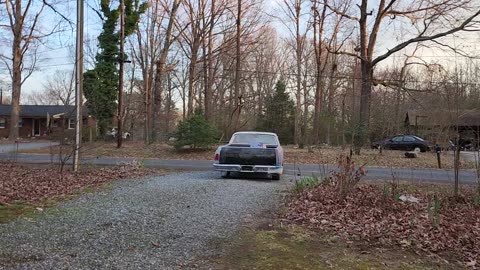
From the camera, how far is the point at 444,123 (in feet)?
72.0

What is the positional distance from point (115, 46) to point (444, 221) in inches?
1263

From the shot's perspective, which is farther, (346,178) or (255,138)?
(255,138)

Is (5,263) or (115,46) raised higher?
(115,46)

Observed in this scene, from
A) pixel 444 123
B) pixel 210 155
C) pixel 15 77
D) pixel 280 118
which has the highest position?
pixel 15 77

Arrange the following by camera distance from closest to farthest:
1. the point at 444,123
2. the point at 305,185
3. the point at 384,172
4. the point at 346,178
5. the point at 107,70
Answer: the point at 346,178 → the point at 305,185 → the point at 384,172 → the point at 444,123 → the point at 107,70

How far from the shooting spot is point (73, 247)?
527 centimetres

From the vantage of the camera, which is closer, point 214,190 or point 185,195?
point 185,195

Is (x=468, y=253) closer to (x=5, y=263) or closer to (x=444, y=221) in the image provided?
(x=444, y=221)

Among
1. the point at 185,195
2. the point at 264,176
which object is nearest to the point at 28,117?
the point at 264,176

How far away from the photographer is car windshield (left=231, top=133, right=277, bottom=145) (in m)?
14.4

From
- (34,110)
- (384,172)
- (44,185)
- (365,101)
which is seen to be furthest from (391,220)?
(34,110)

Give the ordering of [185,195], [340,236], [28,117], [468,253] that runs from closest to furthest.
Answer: [468,253] < [340,236] < [185,195] < [28,117]

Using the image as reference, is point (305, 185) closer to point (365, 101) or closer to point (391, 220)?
point (391, 220)

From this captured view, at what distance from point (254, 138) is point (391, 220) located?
760 cm
